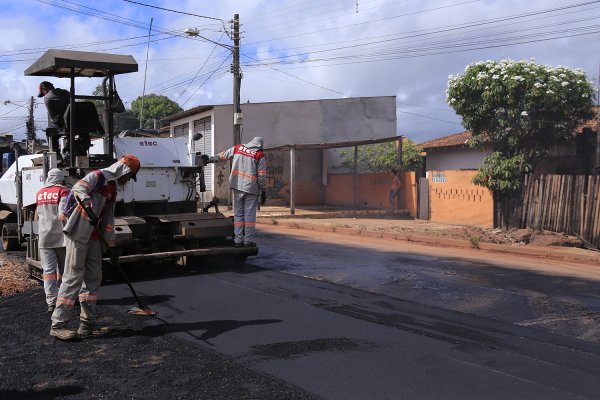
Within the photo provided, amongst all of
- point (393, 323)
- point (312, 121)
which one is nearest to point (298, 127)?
point (312, 121)

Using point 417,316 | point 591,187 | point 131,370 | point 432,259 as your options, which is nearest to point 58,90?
point 131,370

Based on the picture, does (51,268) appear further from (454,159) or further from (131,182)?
(454,159)

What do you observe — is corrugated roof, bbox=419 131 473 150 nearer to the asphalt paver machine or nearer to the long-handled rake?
the asphalt paver machine

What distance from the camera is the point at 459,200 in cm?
1852

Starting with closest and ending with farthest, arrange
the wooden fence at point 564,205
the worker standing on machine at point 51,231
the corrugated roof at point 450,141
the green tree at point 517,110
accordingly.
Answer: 1. the worker standing on machine at point 51,231
2. the wooden fence at point 564,205
3. the green tree at point 517,110
4. the corrugated roof at point 450,141

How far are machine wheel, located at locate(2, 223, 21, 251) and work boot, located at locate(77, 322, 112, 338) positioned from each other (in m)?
7.02

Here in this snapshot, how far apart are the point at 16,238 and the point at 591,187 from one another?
40.0 feet

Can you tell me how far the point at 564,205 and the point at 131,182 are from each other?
9701mm

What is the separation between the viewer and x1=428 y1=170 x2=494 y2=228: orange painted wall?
17531mm

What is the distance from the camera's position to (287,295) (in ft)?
23.3

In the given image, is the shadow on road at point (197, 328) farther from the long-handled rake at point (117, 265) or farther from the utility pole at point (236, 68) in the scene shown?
the utility pole at point (236, 68)

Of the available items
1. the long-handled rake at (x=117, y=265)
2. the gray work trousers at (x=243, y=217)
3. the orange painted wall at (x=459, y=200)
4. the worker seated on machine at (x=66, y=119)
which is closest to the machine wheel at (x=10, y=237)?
the worker seated on machine at (x=66, y=119)

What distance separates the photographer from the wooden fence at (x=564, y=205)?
1249 cm

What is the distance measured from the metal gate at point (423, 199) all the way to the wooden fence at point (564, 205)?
591cm
